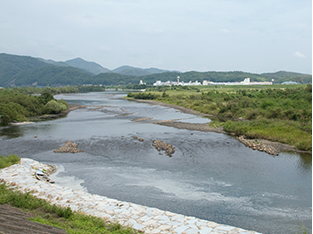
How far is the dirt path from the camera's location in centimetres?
721

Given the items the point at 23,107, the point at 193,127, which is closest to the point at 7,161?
the point at 193,127

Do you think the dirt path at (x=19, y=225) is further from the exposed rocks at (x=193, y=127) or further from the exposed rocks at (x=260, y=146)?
the exposed rocks at (x=193, y=127)

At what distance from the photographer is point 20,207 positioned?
10328 mm

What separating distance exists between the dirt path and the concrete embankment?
2196 mm

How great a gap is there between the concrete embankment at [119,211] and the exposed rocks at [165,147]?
35.1 feet

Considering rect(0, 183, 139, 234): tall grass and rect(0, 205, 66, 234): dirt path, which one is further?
rect(0, 183, 139, 234): tall grass

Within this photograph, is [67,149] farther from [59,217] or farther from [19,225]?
[19,225]

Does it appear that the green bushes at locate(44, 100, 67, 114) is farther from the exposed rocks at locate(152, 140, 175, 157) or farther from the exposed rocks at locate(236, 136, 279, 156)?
the exposed rocks at locate(236, 136, 279, 156)

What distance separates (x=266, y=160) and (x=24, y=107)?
4230 centimetres

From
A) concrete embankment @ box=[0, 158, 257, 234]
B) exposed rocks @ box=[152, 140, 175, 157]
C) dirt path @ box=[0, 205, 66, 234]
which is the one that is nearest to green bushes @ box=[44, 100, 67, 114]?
exposed rocks @ box=[152, 140, 175, 157]

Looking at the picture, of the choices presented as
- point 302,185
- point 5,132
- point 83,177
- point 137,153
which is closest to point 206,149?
point 137,153

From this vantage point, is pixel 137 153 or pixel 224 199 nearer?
pixel 224 199

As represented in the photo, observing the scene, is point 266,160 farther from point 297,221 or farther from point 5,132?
point 5,132

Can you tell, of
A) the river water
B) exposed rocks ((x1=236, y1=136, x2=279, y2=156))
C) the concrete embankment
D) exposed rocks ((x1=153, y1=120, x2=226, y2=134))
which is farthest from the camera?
exposed rocks ((x1=153, y1=120, x2=226, y2=134))
